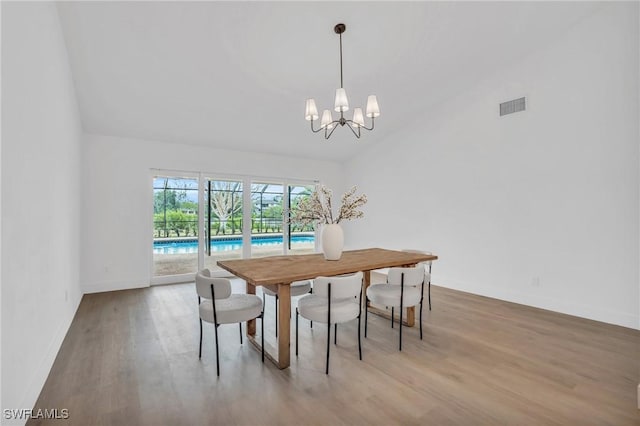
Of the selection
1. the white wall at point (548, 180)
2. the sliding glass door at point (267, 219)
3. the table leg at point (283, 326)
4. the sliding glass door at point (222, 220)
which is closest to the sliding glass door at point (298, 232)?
the sliding glass door at point (267, 219)

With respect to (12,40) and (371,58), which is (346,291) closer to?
(12,40)

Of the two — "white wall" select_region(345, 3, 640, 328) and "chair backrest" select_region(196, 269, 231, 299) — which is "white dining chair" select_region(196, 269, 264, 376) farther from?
"white wall" select_region(345, 3, 640, 328)

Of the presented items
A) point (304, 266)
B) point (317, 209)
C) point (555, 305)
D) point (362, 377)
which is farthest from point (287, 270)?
point (555, 305)

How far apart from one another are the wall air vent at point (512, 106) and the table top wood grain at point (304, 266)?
7.95ft

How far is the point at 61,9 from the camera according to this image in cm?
272

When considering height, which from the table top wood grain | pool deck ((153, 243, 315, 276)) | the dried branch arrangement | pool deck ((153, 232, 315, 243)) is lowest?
pool deck ((153, 243, 315, 276))

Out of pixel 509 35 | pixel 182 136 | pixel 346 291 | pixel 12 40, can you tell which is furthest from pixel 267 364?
pixel 509 35

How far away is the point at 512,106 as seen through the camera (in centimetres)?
430

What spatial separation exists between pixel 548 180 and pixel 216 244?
5252 millimetres

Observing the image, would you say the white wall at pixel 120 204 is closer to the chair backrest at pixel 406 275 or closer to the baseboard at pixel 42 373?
the baseboard at pixel 42 373

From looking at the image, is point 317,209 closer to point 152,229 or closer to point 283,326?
point 283,326

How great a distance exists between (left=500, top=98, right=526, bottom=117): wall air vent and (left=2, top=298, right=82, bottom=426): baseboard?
5.53 meters

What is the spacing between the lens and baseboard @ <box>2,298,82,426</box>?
183cm

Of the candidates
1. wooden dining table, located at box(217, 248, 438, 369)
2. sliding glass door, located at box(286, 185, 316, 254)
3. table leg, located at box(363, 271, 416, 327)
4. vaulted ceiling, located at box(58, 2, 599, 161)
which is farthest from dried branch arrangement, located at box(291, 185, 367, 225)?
sliding glass door, located at box(286, 185, 316, 254)
